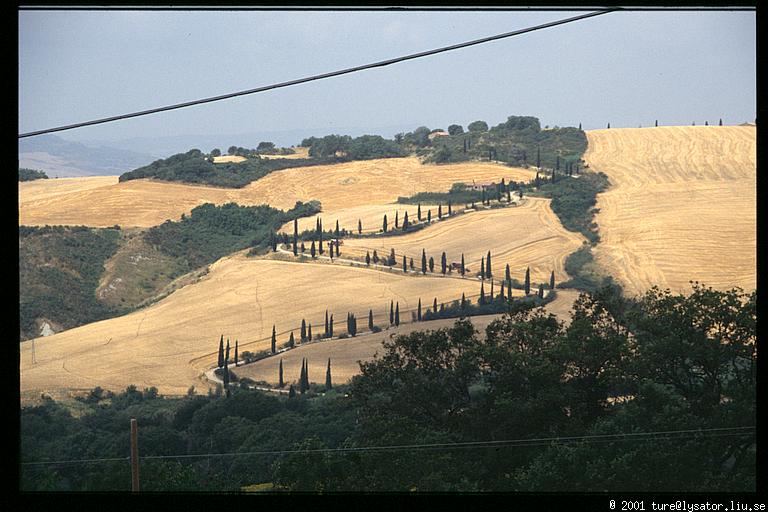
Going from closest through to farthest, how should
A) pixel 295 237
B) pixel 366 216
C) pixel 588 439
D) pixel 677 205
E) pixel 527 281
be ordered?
1. pixel 588 439
2. pixel 527 281
3. pixel 295 237
4. pixel 677 205
5. pixel 366 216

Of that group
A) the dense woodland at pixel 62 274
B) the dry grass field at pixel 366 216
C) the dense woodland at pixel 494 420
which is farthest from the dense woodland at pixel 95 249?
the dense woodland at pixel 494 420

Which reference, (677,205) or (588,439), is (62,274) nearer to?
(588,439)

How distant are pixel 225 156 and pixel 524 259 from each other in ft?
34.5

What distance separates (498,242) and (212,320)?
30.9 ft

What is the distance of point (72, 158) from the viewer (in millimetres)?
25422

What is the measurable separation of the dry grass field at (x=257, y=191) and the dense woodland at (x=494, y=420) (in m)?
7.67

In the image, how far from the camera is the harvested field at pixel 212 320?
86.4 feet

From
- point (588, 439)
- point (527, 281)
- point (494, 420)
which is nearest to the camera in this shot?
point (588, 439)

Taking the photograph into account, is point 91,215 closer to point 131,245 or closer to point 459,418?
point 131,245

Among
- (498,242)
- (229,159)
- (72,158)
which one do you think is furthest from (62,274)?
(498,242)

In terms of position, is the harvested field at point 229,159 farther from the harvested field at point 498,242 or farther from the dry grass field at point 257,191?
the harvested field at point 498,242

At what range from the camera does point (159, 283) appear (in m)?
29.9

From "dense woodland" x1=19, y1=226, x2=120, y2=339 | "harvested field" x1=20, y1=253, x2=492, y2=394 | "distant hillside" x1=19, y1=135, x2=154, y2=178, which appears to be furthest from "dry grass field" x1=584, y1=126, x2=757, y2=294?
"dense woodland" x1=19, y1=226, x2=120, y2=339
